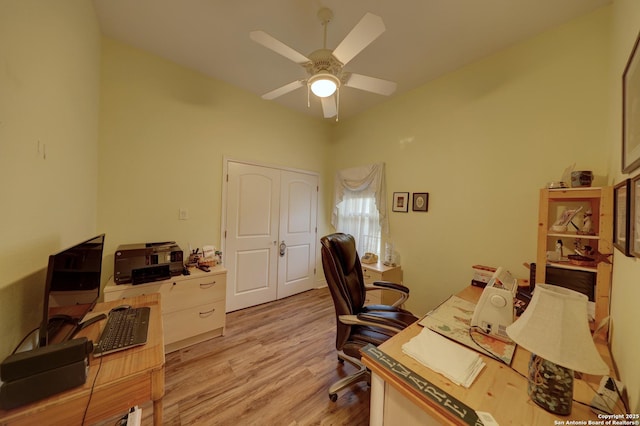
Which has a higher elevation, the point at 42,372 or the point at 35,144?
the point at 35,144

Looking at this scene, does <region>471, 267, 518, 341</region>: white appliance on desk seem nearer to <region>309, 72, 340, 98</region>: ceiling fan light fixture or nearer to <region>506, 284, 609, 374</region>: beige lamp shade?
<region>506, 284, 609, 374</region>: beige lamp shade

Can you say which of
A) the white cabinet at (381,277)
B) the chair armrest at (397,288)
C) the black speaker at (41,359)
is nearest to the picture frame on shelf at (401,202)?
the white cabinet at (381,277)

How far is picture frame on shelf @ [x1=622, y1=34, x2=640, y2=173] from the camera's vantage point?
852 millimetres

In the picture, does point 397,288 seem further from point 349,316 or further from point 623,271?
point 623,271

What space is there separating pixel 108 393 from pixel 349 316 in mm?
1151

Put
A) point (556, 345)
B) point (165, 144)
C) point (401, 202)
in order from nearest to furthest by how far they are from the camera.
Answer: point (556, 345), point (165, 144), point (401, 202)

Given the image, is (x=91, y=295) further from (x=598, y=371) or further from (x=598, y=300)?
(x=598, y=300)

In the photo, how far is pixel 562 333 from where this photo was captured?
0.65 m

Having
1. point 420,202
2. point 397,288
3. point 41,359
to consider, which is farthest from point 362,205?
point 41,359

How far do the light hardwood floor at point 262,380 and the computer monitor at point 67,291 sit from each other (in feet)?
2.93

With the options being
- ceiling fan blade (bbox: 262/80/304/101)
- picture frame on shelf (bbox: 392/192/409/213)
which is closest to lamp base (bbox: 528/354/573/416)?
ceiling fan blade (bbox: 262/80/304/101)

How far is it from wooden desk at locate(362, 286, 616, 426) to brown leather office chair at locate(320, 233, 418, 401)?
394 mm

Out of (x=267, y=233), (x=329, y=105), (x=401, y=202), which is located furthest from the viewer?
(x=267, y=233)

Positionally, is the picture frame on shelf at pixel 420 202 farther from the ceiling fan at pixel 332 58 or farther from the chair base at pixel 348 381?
the chair base at pixel 348 381
